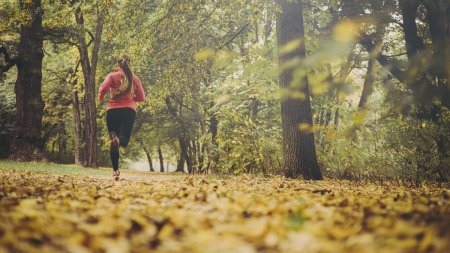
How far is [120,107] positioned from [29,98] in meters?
7.84

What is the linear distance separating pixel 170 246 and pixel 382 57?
10704 millimetres

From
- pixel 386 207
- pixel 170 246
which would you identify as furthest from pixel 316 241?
pixel 386 207

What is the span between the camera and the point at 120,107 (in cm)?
661

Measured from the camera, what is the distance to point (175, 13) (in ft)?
28.5

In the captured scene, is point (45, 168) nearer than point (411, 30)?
Yes

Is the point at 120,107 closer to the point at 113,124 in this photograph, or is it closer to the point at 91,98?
the point at 113,124

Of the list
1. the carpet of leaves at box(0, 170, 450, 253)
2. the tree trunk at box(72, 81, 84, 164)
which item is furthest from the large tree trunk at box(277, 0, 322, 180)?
the tree trunk at box(72, 81, 84, 164)

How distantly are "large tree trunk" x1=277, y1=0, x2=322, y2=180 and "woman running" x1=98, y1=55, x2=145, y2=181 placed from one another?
9.53 feet

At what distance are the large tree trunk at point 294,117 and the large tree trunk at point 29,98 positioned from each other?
8.60 metres

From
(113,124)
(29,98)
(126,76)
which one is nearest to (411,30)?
(126,76)

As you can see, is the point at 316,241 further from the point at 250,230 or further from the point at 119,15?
the point at 119,15

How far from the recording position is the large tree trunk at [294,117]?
7614mm

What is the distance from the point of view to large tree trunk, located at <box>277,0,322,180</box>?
7614 mm

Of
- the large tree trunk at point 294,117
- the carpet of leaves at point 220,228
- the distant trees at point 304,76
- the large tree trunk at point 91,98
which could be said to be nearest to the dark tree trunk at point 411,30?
the distant trees at point 304,76
